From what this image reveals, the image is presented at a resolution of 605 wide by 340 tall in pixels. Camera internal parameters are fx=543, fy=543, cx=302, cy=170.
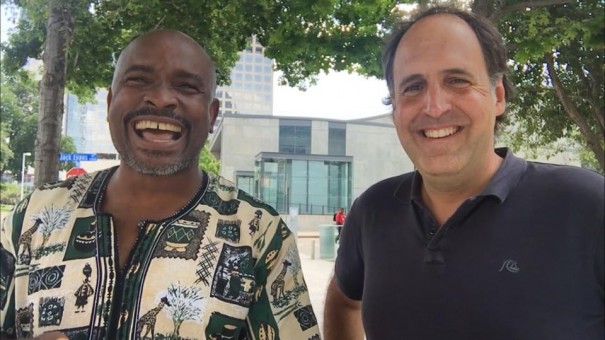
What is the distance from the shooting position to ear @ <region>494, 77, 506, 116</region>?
2.04 metres

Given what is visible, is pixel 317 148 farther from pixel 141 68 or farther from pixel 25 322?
pixel 25 322

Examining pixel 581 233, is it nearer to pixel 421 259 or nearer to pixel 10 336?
pixel 421 259

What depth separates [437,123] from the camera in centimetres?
189

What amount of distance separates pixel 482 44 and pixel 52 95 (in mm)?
2659

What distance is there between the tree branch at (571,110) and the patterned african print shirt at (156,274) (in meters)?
5.13

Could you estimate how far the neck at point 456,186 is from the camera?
1917 millimetres

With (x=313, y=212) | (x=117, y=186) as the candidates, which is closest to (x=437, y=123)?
(x=117, y=186)

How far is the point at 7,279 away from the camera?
2.09 metres

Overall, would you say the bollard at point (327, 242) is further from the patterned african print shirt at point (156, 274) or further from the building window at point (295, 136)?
the building window at point (295, 136)

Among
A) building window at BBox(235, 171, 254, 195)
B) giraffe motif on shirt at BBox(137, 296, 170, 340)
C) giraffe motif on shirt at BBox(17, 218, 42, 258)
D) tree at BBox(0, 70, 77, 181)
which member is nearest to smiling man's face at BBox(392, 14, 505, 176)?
giraffe motif on shirt at BBox(137, 296, 170, 340)

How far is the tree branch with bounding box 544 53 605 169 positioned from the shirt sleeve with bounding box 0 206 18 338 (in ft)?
18.9

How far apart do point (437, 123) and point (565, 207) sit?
489mm

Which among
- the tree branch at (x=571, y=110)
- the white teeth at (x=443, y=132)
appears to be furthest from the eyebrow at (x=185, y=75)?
the tree branch at (x=571, y=110)

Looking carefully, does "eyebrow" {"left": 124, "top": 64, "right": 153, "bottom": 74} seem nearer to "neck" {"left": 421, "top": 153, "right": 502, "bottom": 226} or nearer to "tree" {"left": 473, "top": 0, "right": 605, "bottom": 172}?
"neck" {"left": 421, "top": 153, "right": 502, "bottom": 226}
